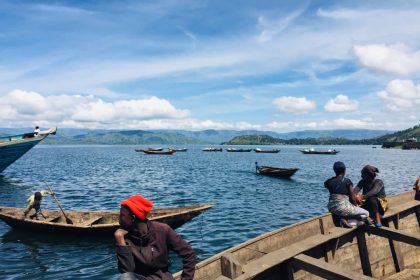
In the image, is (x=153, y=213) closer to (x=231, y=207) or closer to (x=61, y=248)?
(x=61, y=248)

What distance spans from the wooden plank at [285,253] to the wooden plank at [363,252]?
369mm

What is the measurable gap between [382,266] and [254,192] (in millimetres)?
23576

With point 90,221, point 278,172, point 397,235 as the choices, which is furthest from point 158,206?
point 278,172

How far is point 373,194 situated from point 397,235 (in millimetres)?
1184

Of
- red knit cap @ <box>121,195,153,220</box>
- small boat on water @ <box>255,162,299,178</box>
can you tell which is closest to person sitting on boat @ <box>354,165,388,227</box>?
red knit cap @ <box>121,195,153,220</box>

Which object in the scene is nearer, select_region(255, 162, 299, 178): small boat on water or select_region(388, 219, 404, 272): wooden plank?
select_region(388, 219, 404, 272): wooden plank

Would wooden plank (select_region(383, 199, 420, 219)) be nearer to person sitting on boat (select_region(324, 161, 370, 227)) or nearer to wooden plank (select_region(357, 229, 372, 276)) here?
wooden plank (select_region(357, 229, 372, 276))

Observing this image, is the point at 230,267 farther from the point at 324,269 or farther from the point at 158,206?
the point at 158,206

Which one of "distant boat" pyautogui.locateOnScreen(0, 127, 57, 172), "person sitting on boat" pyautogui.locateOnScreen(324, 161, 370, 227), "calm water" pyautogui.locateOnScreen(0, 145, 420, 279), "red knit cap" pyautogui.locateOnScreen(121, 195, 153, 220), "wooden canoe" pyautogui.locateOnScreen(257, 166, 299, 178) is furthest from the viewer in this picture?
"wooden canoe" pyautogui.locateOnScreen(257, 166, 299, 178)

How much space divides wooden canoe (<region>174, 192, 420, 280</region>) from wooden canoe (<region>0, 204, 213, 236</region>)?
7.21 metres

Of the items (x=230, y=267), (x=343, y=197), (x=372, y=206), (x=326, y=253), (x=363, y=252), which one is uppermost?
(x=343, y=197)

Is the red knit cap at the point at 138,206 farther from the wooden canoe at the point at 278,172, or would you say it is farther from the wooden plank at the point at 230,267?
the wooden canoe at the point at 278,172

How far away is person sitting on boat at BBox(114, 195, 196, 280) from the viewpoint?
3873mm

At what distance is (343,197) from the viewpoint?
8.27 meters
